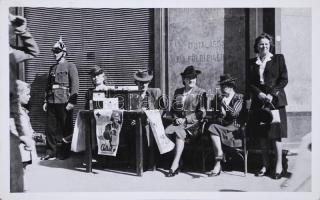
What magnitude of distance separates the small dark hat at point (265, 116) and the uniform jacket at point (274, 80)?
12 cm

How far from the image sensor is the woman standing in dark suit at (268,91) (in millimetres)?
4848

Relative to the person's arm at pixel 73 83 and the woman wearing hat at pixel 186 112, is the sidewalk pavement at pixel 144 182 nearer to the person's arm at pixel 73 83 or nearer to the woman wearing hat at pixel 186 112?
the woman wearing hat at pixel 186 112

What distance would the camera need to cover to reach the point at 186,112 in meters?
5.14

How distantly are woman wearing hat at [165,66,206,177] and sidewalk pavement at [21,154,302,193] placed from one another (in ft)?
0.59

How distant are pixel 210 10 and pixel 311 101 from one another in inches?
63.8

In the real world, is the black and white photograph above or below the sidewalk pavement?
above

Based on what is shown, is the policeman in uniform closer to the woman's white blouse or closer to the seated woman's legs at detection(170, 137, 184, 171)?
the seated woman's legs at detection(170, 137, 184, 171)

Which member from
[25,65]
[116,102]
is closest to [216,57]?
[116,102]

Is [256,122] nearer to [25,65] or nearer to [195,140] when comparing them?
[195,140]

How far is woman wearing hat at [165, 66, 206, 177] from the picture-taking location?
499cm

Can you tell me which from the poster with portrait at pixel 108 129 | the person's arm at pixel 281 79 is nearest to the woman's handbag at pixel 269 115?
the person's arm at pixel 281 79

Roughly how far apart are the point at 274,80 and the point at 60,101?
8.92 feet

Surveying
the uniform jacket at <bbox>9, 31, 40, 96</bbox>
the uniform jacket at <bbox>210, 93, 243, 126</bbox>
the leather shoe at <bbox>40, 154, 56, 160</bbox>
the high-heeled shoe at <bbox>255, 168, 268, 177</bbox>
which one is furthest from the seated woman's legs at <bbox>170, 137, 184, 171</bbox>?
the uniform jacket at <bbox>9, 31, 40, 96</bbox>

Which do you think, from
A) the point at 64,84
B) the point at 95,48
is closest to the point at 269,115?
the point at 95,48
